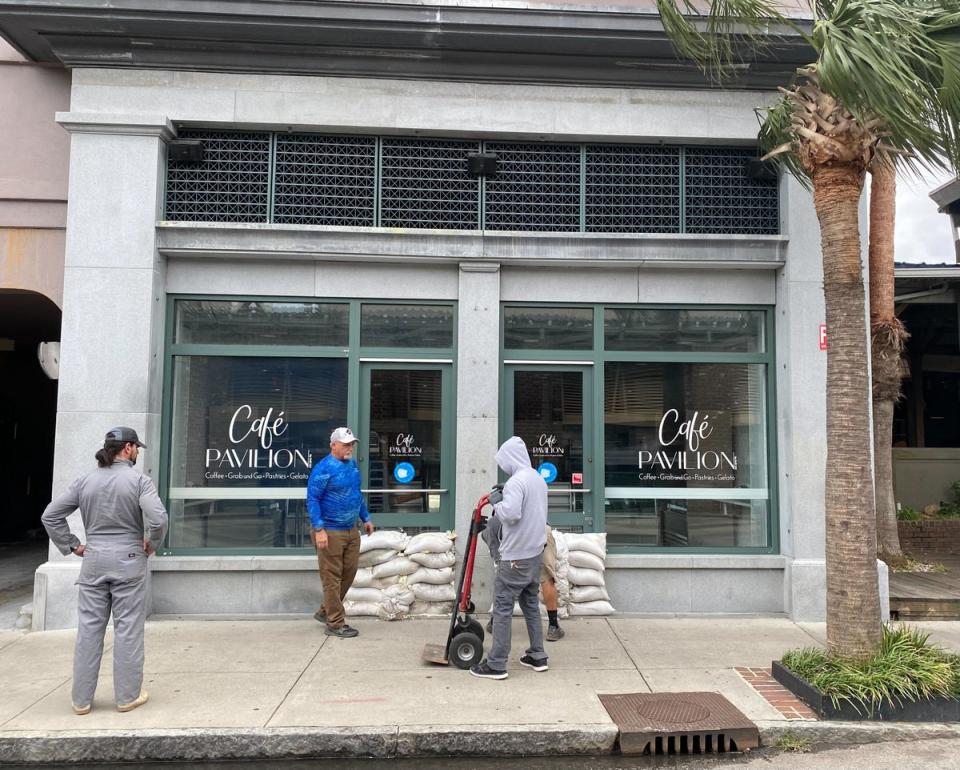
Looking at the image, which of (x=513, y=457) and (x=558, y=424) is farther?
(x=558, y=424)

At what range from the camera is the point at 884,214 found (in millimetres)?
9891

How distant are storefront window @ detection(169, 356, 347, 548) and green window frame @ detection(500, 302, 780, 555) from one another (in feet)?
6.76

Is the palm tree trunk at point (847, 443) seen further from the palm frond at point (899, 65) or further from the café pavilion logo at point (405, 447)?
the café pavilion logo at point (405, 447)

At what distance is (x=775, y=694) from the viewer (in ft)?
17.6

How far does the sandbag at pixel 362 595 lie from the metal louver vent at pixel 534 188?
13.4 feet

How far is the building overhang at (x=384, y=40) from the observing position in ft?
24.1

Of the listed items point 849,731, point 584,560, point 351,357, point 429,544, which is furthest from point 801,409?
point 351,357

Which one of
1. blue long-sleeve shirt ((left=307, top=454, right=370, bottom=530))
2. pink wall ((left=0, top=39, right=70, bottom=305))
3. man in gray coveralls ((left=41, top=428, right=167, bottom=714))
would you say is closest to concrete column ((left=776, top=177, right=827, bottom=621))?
blue long-sleeve shirt ((left=307, top=454, right=370, bottom=530))

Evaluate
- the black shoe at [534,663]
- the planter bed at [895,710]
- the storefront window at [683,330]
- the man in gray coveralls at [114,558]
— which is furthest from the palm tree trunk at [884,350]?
the man in gray coveralls at [114,558]

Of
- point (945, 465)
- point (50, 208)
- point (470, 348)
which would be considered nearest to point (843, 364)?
point (470, 348)

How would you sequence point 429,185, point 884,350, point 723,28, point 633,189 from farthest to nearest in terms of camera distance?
point 884,350, point 633,189, point 429,185, point 723,28

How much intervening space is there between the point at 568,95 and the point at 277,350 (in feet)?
14.0

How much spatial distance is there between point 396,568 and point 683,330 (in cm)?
408

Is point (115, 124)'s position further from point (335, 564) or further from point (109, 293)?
point (335, 564)
